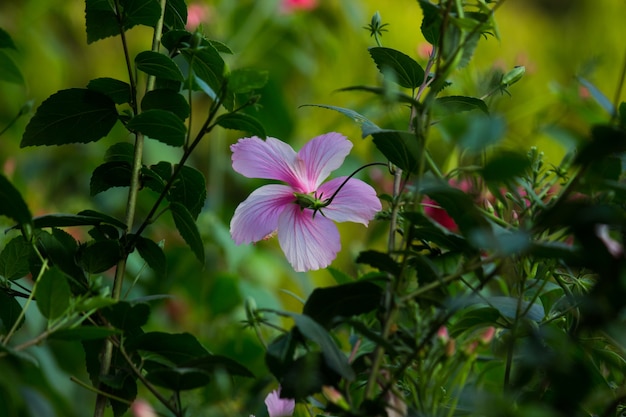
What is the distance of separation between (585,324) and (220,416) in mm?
178

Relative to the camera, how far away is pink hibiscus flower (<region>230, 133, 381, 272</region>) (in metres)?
0.32

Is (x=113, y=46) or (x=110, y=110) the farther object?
(x=113, y=46)

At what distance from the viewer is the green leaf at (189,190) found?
0.34m

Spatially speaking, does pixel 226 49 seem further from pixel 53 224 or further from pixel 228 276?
pixel 228 276

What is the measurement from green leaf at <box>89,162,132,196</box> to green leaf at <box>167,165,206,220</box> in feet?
0.07

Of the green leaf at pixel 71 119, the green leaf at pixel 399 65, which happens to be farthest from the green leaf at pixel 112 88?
the green leaf at pixel 399 65

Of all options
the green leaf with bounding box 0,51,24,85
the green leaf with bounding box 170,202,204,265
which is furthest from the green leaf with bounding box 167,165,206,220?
the green leaf with bounding box 0,51,24,85

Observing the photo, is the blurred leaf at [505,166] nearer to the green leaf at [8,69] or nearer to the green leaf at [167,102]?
the green leaf at [167,102]

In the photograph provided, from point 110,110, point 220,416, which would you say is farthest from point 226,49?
point 220,416

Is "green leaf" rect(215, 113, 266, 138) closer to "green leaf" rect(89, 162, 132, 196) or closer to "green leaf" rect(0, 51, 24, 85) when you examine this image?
"green leaf" rect(89, 162, 132, 196)

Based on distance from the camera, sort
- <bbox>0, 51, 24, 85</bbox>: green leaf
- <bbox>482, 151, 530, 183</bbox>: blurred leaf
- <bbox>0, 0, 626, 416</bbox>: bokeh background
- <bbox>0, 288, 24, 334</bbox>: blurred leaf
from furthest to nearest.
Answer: <bbox>0, 0, 626, 416</bbox>: bokeh background < <bbox>0, 51, 24, 85</bbox>: green leaf < <bbox>0, 288, 24, 334</bbox>: blurred leaf < <bbox>482, 151, 530, 183</bbox>: blurred leaf

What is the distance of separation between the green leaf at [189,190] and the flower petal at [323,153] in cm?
4

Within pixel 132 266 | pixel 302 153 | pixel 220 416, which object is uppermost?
pixel 302 153

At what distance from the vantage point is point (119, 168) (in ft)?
1.12
